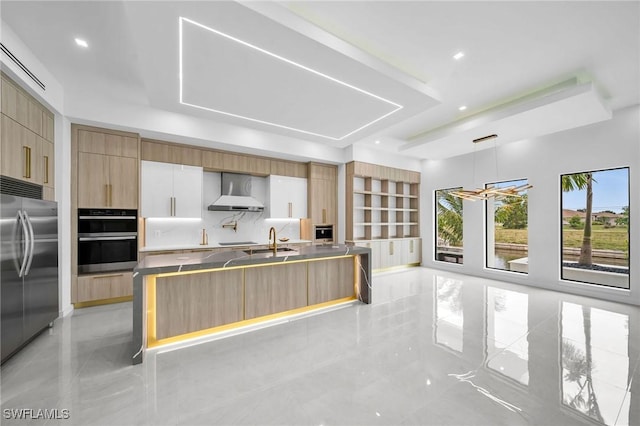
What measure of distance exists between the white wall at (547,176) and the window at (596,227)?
20 cm

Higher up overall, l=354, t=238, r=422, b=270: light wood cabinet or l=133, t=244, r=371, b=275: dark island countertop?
l=133, t=244, r=371, b=275: dark island countertop

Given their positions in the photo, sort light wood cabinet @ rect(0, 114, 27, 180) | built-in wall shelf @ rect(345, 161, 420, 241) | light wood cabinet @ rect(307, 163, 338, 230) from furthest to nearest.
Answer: built-in wall shelf @ rect(345, 161, 420, 241) < light wood cabinet @ rect(307, 163, 338, 230) < light wood cabinet @ rect(0, 114, 27, 180)

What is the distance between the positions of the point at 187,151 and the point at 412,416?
5224 millimetres

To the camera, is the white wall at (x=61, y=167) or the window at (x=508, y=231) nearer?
the white wall at (x=61, y=167)

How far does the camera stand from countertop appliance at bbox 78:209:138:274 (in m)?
4.09

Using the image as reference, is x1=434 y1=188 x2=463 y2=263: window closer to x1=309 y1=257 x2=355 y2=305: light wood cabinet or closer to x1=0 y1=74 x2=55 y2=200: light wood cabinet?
x1=309 y1=257 x2=355 y2=305: light wood cabinet

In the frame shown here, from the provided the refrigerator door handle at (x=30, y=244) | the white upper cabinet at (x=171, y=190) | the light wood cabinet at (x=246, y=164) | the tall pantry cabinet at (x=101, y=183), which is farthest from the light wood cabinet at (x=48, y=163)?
the light wood cabinet at (x=246, y=164)

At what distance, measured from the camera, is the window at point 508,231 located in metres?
5.94

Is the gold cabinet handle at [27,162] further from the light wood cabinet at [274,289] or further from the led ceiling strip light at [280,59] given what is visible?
the light wood cabinet at [274,289]

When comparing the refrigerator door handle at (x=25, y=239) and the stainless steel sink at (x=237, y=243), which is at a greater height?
the refrigerator door handle at (x=25, y=239)

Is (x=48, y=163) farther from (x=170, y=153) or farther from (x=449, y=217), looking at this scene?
(x=449, y=217)

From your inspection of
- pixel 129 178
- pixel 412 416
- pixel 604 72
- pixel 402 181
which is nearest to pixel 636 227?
pixel 604 72

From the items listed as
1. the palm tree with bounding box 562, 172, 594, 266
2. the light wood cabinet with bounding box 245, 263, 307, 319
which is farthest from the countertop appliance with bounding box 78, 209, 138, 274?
the palm tree with bounding box 562, 172, 594, 266

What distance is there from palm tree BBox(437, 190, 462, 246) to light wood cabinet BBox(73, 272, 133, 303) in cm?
755
